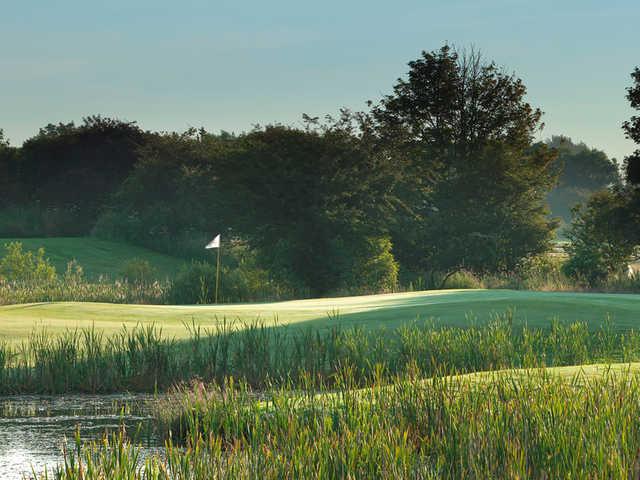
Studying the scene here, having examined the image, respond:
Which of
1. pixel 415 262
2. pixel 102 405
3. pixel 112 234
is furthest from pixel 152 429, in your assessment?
pixel 112 234

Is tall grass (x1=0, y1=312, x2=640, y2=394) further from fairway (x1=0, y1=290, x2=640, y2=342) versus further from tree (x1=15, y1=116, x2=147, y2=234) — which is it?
tree (x1=15, y1=116, x2=147, y2=234)

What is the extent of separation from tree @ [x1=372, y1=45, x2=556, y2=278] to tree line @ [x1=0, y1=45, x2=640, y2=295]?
5cm

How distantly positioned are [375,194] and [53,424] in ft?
69.2

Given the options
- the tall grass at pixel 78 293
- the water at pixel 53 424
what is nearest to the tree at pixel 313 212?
the tall grass at pixel 78 293

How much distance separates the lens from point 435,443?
23.6 ft

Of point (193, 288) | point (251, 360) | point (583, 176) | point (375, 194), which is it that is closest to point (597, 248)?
point (375, 194)

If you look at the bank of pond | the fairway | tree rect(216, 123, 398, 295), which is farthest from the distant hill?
the bank of pond

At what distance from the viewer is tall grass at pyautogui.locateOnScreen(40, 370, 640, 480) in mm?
5699

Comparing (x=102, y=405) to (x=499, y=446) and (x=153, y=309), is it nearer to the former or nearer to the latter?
(x=499, y=446)

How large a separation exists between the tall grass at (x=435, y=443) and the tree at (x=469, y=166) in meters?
26.3

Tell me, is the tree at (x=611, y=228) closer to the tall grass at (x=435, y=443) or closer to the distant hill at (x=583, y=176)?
the tall grass at (x=435, y=443)

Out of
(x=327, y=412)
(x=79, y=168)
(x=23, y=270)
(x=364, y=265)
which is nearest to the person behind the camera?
(x=327, y=412)

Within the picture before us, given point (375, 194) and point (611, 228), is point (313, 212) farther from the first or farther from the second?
point (611, 228)

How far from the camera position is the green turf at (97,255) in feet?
126
